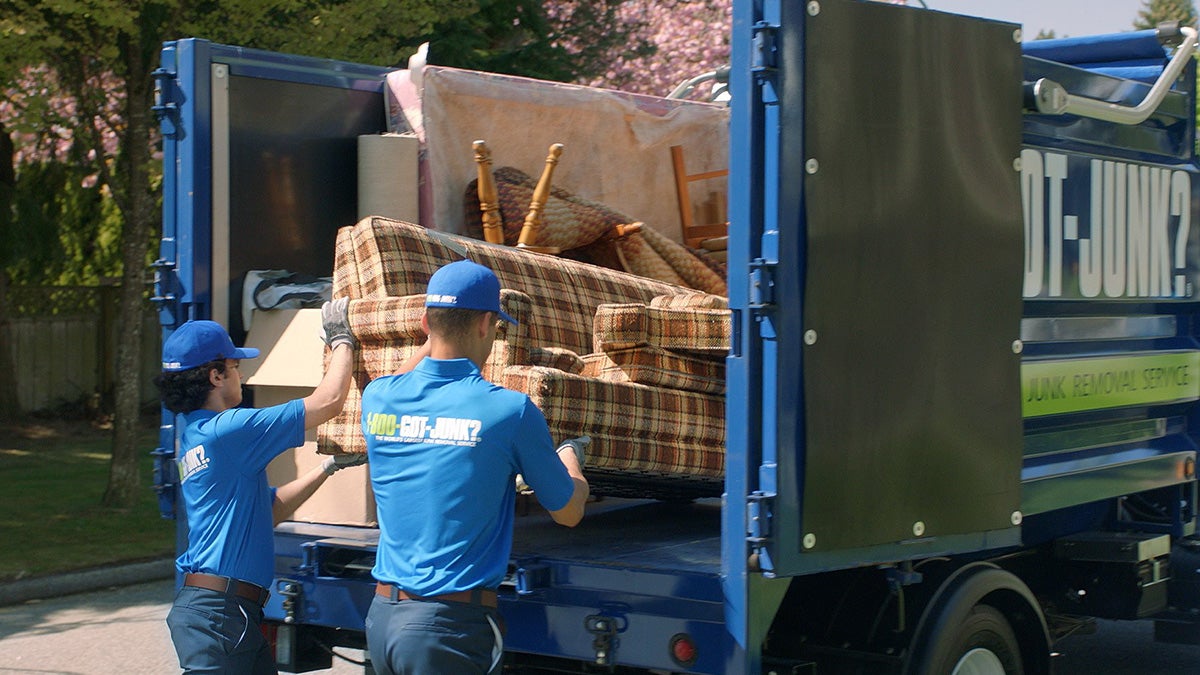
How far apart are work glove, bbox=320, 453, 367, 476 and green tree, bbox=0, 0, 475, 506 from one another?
20.8 feet

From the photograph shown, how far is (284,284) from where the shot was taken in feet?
17.3

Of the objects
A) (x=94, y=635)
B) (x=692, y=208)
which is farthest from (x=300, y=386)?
(x=94, y=635)

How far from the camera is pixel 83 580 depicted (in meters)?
9.46

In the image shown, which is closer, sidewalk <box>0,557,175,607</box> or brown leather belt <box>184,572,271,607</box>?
brown leather belt <box>184,572,271,607</box>

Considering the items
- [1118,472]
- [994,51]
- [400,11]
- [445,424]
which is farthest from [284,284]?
[400,11]

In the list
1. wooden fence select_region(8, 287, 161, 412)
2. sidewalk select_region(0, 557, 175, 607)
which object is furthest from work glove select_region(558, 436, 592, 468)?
wooden fence select_region(8, 287, 161, 412)

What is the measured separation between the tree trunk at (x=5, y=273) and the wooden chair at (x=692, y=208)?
8.60m

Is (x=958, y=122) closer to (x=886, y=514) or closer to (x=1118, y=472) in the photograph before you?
(x=886, y=514)

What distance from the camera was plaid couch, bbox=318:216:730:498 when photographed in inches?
177

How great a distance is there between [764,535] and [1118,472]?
2.13m

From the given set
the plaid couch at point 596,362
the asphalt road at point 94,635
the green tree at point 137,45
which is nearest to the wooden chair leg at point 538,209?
the plaid couch at point 596,362

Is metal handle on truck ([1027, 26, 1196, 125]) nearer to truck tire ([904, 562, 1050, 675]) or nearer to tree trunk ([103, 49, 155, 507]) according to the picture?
truck tire ([904, 562, 1050, 675])

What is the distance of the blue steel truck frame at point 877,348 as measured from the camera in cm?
373

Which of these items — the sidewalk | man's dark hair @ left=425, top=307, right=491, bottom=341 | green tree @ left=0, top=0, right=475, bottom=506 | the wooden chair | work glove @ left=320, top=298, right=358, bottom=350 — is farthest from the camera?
green tree @ left=0, top=0, right=475, bottom=506
